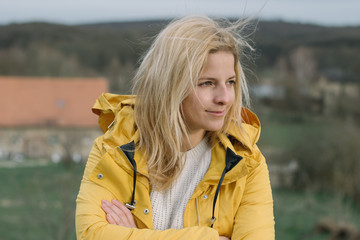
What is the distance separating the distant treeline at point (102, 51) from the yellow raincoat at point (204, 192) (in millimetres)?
31299

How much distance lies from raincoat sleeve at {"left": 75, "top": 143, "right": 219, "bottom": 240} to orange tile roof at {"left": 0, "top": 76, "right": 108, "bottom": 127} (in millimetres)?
30684

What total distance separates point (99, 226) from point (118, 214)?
92mm

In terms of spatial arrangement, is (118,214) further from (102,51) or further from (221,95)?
(102,51)

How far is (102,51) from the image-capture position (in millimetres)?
41562

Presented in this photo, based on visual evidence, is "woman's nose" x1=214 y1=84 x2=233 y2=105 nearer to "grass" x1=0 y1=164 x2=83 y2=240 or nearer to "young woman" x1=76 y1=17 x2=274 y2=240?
"young woman" x1=76 y1=17 x2=274 y2=240

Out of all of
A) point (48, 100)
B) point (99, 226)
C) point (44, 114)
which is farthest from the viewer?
point (48, 100)

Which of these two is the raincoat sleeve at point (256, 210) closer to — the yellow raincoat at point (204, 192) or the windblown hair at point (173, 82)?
the yellow raincoat at point (204, 192)

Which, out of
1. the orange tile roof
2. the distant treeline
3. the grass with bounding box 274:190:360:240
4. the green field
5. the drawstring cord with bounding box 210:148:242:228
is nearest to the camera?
the drawstring cord with bounding box 210:148:242:228

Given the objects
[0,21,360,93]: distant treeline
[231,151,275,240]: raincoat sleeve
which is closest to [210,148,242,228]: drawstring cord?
[231,151,275,240]: raincoat sleeve

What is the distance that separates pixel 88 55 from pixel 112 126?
40984 millimetres

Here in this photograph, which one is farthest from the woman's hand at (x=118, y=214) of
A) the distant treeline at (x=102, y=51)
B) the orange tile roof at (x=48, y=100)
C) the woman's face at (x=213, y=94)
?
the distant treeline at (x=102, y=51)

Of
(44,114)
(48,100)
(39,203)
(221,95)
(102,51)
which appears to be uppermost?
(221,95)

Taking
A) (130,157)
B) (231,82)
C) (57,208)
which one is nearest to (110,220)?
(130,157)

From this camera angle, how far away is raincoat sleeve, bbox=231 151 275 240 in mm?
1926
